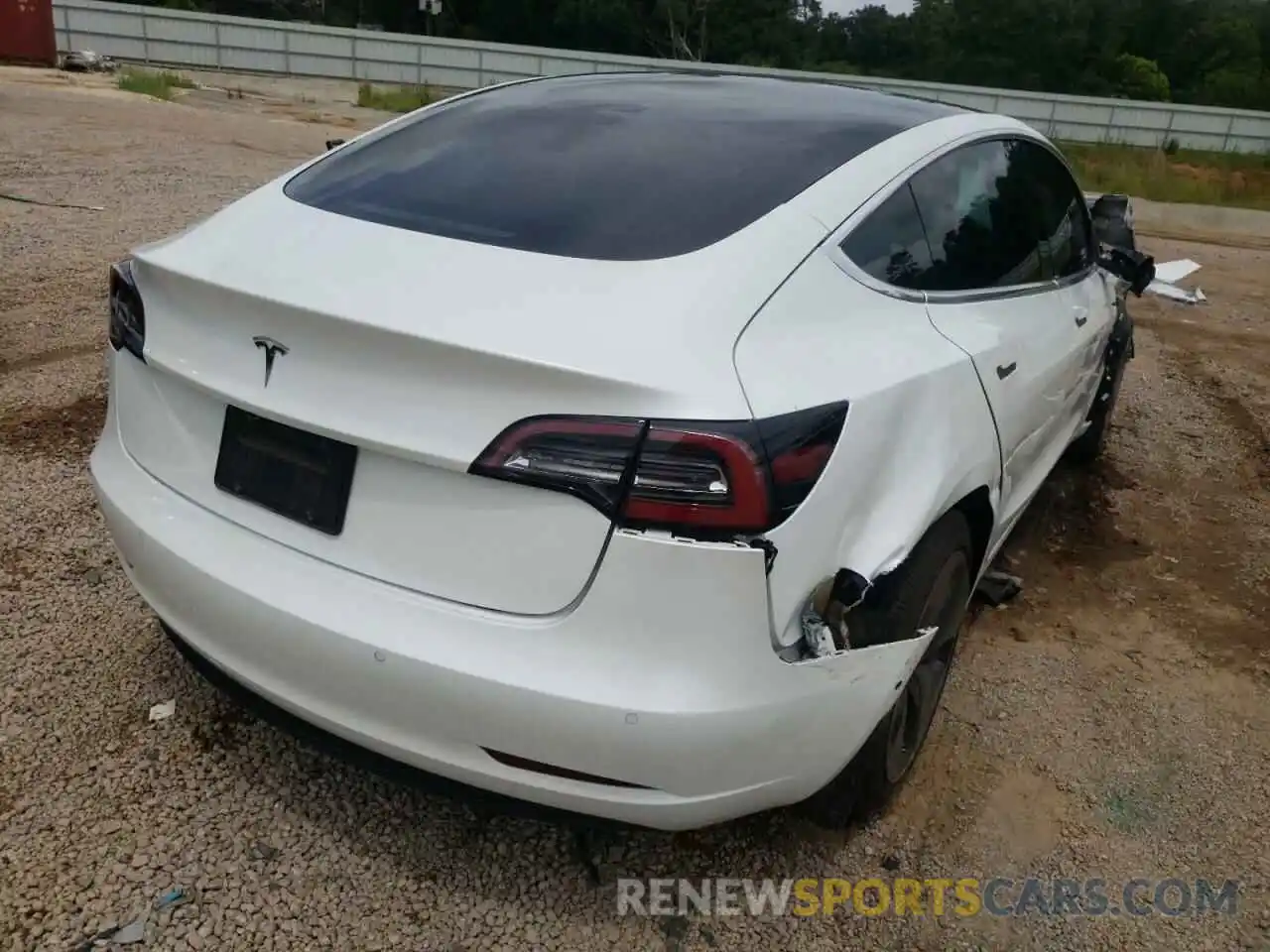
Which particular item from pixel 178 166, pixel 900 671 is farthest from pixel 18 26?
pixel 900 671

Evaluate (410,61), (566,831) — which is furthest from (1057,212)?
(410,61)

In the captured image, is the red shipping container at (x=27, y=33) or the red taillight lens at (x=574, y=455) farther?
the red shipping container at (x=27, y=33)

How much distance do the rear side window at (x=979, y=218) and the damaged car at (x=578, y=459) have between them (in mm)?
45

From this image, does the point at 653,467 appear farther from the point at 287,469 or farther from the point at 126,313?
the point at 126,313

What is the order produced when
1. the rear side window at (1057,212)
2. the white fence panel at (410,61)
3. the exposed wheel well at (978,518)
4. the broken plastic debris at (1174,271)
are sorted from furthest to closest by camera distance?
the white fence panel at (410,61) < the broken plastic debris at (1174,271) < the rear side window at (1057,212) < the exposed wheel well at (978,518)

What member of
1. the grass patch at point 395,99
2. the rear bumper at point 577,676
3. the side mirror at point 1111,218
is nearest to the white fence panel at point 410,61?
the grass patch at point 395,99

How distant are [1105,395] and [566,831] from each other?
346cm

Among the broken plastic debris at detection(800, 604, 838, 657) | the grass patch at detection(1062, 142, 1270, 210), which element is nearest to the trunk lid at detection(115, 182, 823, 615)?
the broken plastic debris at detection(800, 604, 838, 657)

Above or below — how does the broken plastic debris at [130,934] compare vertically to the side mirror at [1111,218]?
below

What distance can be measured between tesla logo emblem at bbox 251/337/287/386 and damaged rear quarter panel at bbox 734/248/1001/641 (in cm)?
84

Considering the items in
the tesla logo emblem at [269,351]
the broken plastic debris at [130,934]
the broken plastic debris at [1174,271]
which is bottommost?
the broken plastic debris at [130,934]

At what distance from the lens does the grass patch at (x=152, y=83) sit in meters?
20.8

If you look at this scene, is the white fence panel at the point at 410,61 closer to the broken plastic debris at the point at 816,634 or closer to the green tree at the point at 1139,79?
the broken plastic debris at the point at 816,634

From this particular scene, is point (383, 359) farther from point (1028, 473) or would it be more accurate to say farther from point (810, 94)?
point (1028, 473)
